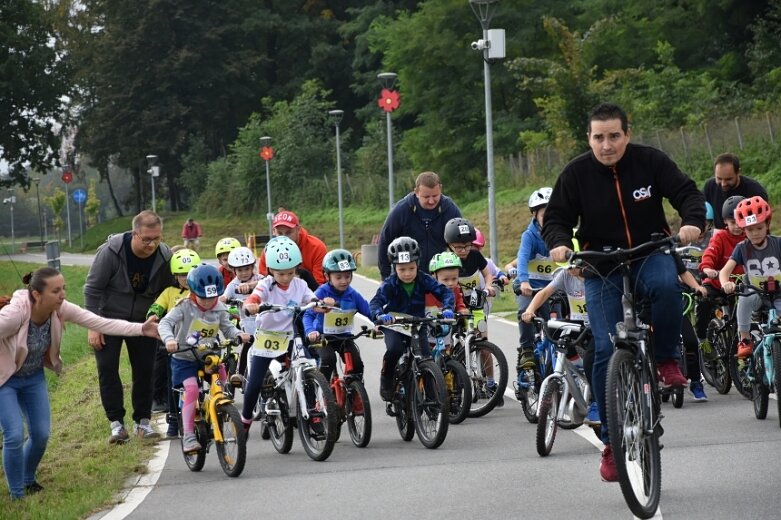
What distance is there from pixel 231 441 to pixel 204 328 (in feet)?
4.04

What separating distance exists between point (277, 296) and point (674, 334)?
4279mm

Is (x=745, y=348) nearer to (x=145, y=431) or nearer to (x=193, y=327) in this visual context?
(x=193, y=327)

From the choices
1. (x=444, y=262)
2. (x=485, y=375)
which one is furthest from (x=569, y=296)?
(x=485, y=375)

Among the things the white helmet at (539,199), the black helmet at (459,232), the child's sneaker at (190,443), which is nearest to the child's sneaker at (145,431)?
the child's sneaker at (190,443)

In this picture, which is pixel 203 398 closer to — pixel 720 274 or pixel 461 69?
pixel 720 274

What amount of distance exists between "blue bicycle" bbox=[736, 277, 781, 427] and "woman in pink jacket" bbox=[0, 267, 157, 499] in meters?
5.03

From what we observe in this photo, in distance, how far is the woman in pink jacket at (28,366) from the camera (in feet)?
32.0

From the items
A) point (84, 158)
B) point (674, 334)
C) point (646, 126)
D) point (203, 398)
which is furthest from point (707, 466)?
point (84, 158)

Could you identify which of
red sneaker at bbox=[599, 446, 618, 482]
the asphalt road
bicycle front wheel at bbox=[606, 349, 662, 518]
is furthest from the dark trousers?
bicycle front wheel at bbox=[606, 349, 662, 518]

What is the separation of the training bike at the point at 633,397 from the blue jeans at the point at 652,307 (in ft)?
0.18

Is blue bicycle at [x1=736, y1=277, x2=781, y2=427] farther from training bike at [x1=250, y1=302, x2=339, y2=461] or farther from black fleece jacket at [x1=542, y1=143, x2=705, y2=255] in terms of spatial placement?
training bike at [x1=250, y1=302, x2=339, y2=461]

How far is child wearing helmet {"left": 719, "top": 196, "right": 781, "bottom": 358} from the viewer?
1095 cm

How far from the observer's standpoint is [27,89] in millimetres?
66375

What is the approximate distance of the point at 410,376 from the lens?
11.0 meters
